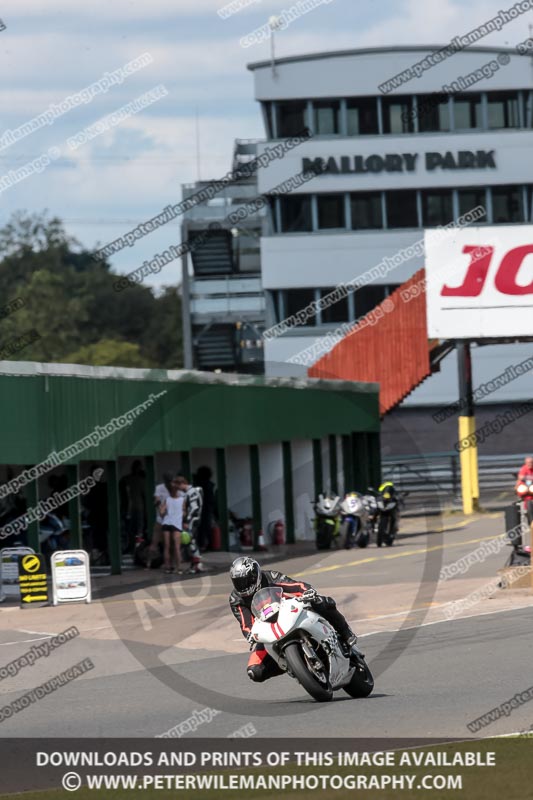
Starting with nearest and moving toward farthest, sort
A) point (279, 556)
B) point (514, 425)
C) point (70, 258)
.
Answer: point (279, 556) < point (514, 425) < point (70, 258)

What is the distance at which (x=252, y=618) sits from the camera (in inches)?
483

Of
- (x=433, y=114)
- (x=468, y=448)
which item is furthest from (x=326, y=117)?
(x=468, y=448)

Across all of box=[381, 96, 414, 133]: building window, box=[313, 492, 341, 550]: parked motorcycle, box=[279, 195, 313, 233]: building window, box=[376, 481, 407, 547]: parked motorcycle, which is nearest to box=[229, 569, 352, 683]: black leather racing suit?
box=[313, 492, 341, 550]: parked motorcycle

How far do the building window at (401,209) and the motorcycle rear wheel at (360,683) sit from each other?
5586 cm

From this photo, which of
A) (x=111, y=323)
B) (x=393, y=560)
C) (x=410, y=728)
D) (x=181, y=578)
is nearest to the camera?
(x=410, y=728)

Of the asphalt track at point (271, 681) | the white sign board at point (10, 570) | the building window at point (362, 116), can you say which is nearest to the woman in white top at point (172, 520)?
the asphalt track at point (271, 681)

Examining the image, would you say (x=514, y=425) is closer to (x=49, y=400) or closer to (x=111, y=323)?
(x=49, y=400)

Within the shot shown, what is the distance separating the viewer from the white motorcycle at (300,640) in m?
11.9

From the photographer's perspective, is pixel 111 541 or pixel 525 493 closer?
pixel 525 493

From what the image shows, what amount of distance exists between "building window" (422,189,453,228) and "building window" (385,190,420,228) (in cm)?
45

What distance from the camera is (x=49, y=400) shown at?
79.8 feet

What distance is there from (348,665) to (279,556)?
18336 mm

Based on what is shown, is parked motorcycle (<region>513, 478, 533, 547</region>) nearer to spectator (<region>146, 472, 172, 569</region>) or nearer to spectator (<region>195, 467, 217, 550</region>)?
spectator (<region>146, 472, 172, 569</region>)

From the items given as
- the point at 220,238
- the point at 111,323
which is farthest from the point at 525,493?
the point at 111,323
